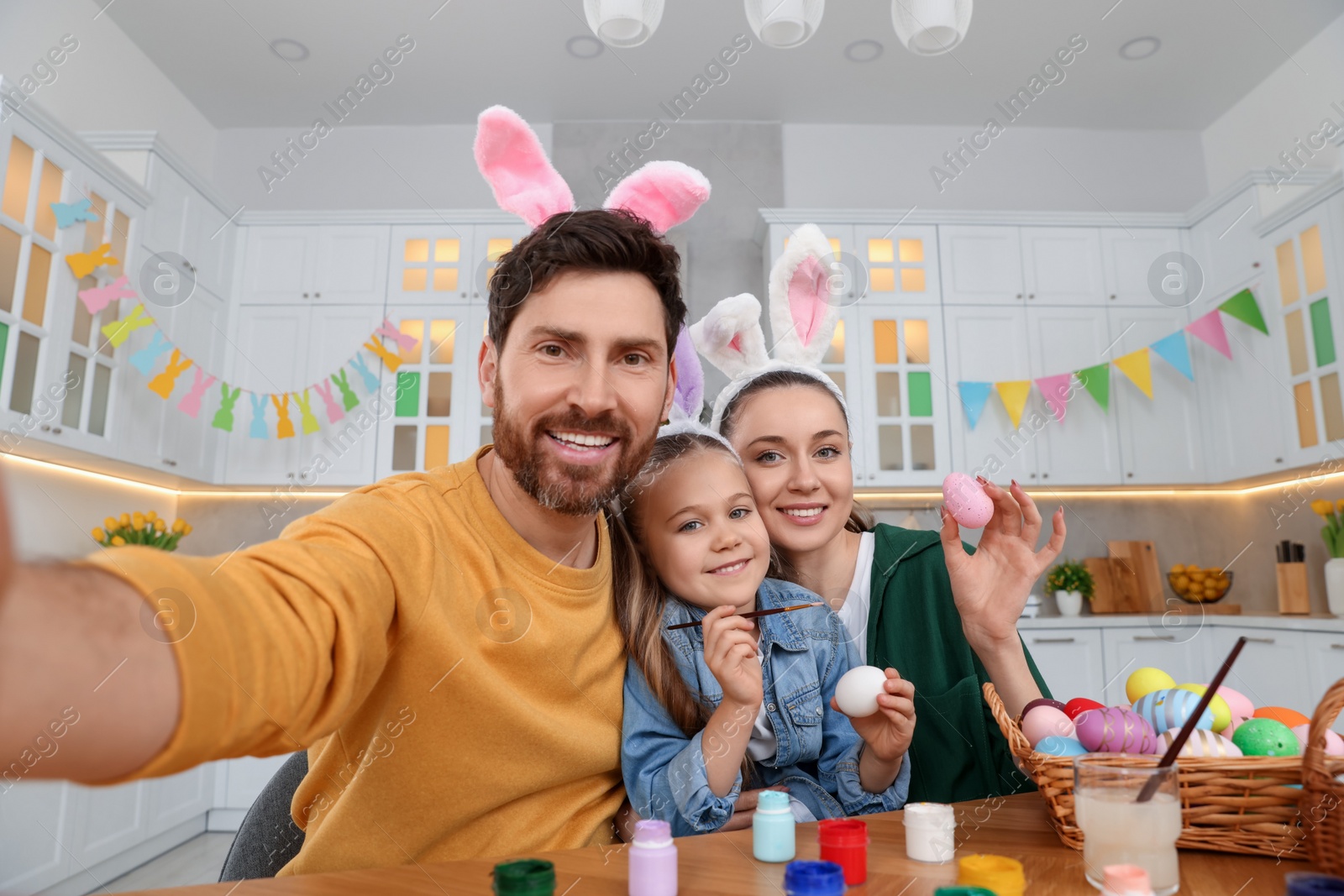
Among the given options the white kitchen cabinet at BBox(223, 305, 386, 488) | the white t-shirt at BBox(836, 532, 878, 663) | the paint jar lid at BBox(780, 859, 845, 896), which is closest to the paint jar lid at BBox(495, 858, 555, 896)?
the paint jar lid at BBox(780, 859, 845, 896)

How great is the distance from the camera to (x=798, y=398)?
176 centimetres

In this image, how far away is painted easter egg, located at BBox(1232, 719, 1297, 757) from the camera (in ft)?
3.06

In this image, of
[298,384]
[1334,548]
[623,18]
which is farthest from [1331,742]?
[298,384]

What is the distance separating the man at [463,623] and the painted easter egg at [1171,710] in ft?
2.42

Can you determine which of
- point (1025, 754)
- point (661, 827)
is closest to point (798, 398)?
point (1025, 754)

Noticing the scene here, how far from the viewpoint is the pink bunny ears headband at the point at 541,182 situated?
1601 mm

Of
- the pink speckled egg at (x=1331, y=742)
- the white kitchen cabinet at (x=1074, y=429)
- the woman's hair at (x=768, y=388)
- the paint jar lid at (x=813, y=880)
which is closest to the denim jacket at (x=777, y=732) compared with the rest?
the woman's hair at (x=768, y=388)

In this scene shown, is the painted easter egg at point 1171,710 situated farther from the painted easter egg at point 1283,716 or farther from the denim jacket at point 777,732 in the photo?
the denim jacket at point 777,732

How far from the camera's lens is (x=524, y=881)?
72 cm

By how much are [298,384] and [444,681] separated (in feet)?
11.4

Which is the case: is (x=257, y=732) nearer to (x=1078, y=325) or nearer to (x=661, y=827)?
(x=661, y=827)

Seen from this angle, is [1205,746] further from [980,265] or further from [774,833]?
[980,265]

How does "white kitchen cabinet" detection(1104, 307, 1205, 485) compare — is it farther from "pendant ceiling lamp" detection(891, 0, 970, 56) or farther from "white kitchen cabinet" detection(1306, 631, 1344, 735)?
"pendant ceiling lamp" detection(891, 0, 970, 56)

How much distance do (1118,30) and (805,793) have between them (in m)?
4.05
